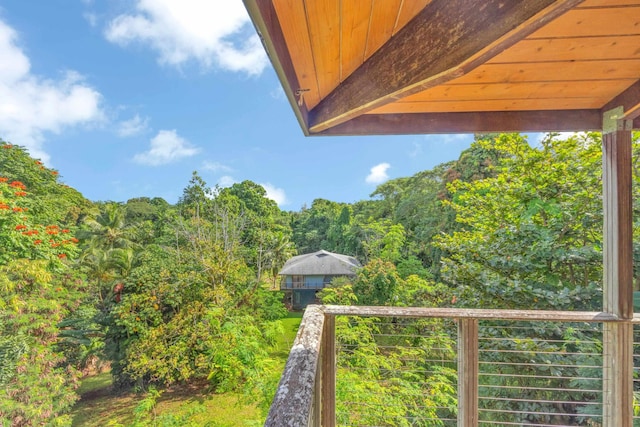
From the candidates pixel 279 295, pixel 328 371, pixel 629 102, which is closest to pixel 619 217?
pixel 629 102

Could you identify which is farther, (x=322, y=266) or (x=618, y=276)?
(x=322, y=266)

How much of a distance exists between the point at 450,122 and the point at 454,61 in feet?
Result: 2.75

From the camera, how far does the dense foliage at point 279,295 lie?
9.66ft

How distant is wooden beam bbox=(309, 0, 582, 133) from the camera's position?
57 centimetres

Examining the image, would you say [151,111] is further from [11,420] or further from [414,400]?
[414,400]

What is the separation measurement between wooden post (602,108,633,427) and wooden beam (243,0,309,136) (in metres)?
1.57

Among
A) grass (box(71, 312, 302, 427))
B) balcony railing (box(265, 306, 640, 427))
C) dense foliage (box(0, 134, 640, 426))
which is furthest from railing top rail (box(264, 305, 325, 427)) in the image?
grass (box(71, 312, 302, 427))

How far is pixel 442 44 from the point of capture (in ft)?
2.29

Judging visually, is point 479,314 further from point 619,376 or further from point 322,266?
point 322,266

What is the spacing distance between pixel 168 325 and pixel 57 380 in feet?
6.15

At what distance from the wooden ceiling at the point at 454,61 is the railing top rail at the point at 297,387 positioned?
2.64 feet

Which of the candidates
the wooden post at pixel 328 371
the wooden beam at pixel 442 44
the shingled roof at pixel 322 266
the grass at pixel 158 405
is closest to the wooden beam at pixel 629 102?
the wooden beam at pixel 442 44

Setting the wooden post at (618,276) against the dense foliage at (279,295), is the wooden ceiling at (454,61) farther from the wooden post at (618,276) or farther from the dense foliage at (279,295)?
the dense foliage at (279,295)

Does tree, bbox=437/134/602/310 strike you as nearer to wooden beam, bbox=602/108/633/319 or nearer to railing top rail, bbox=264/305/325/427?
wooden beam, bbox=602/108/633/319
